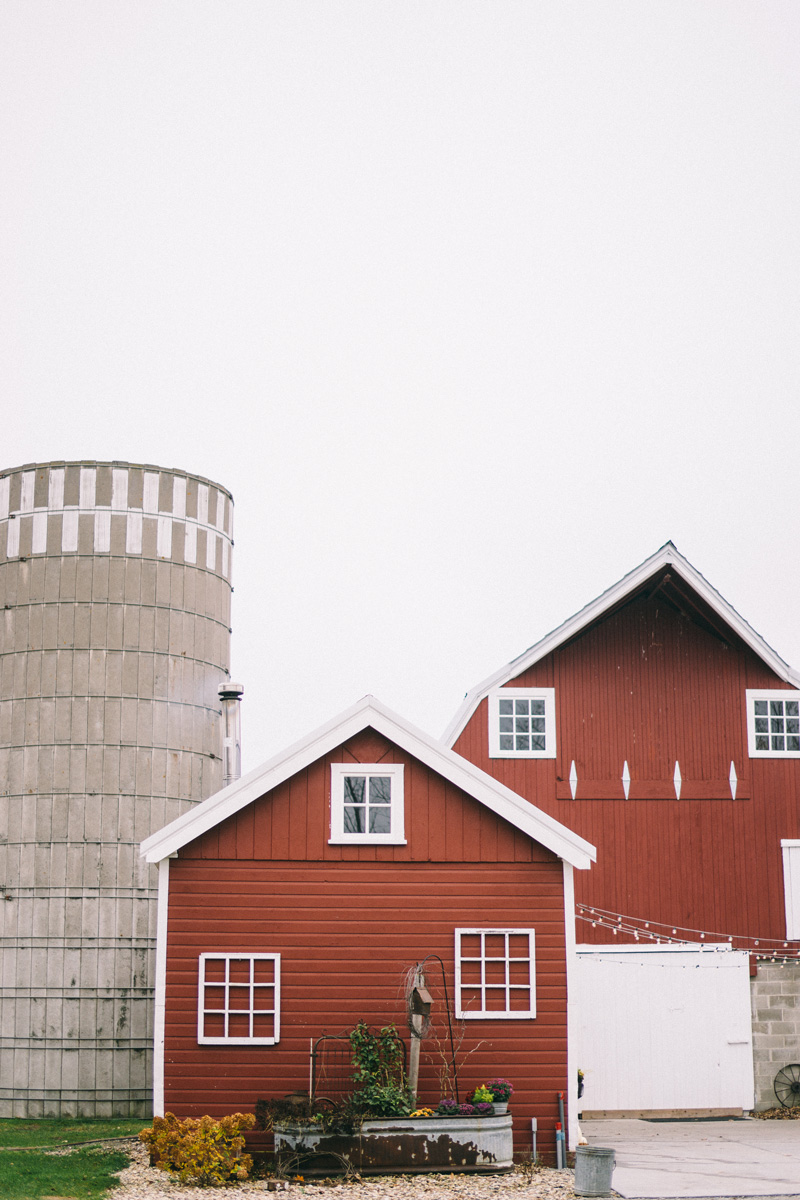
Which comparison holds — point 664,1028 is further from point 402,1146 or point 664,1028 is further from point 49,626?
point 49,626

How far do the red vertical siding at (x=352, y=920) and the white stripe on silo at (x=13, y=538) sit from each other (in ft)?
21.6

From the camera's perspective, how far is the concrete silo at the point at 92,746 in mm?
18031

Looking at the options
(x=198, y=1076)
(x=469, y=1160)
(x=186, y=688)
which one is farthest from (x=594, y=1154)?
(x=186, y=688)

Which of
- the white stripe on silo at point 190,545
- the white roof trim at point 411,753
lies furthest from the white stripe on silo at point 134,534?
the white roof trim at point 411,753

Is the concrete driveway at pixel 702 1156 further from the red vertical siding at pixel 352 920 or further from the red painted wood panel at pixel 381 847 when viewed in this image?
the red painted wood panel at pixel 381 847

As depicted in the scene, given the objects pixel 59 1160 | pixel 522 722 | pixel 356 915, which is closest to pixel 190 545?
pixel 522 722

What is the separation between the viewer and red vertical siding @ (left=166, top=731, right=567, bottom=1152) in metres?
14.5

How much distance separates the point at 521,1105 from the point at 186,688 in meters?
7.83

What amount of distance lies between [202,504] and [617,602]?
6.40 meters

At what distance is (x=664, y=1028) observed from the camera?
18.8 m

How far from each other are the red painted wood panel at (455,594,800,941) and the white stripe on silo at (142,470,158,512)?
18.6ft

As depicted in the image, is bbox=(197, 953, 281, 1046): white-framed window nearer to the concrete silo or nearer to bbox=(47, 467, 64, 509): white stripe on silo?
the concrete silo

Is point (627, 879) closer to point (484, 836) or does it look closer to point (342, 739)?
point (484, 836)

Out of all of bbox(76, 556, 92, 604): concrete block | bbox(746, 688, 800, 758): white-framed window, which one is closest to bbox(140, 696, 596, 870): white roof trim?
bbox(76, 556, 92, 604): concrete block
